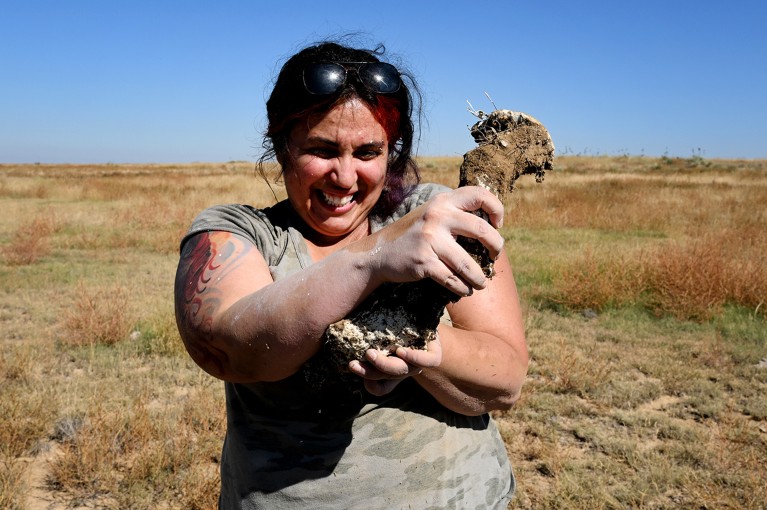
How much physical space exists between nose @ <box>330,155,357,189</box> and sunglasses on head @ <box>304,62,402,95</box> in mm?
179

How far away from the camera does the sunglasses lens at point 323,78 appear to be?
1487 millimetres

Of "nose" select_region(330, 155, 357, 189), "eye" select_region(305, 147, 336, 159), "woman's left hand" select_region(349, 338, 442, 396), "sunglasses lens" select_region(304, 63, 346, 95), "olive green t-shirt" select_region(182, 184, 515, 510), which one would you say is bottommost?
→ "olive green t-shirt" select_region(182, 184, 515, 510)

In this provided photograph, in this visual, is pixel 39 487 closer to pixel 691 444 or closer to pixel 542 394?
pixel 542 394

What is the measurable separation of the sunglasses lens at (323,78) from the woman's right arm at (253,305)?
45 cm

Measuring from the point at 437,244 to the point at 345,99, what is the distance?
0.72 meters

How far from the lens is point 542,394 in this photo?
4691mm

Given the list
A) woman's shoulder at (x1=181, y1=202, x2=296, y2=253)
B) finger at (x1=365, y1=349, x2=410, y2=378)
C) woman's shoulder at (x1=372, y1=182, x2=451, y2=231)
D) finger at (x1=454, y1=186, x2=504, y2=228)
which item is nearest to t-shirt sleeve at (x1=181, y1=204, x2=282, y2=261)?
woman's shoulder at (x1=181, y1=202, x2=296, y2=253)

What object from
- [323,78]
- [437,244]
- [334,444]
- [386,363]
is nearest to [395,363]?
[386,363]

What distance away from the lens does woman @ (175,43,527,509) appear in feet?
3.46

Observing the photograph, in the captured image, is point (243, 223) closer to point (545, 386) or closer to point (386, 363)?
point (386, 363)

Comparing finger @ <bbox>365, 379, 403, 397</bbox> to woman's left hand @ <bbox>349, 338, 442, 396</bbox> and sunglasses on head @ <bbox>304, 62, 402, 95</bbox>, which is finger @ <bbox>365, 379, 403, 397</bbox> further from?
sunglasses on head @ <bbox>304, 62, 402, 95</bbox>

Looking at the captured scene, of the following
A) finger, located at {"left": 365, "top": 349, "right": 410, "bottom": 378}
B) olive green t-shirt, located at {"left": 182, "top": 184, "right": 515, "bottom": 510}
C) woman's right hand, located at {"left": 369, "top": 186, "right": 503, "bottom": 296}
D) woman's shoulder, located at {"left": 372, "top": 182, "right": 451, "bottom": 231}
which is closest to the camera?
woman's right hand, located at {"left": 369, "top": 186, "right": 503, "bottom": 296}

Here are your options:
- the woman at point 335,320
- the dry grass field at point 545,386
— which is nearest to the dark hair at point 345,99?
the woman at point 335,320

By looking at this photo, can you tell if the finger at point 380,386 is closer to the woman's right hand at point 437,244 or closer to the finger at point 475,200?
the woman's right hand at point 437,244
